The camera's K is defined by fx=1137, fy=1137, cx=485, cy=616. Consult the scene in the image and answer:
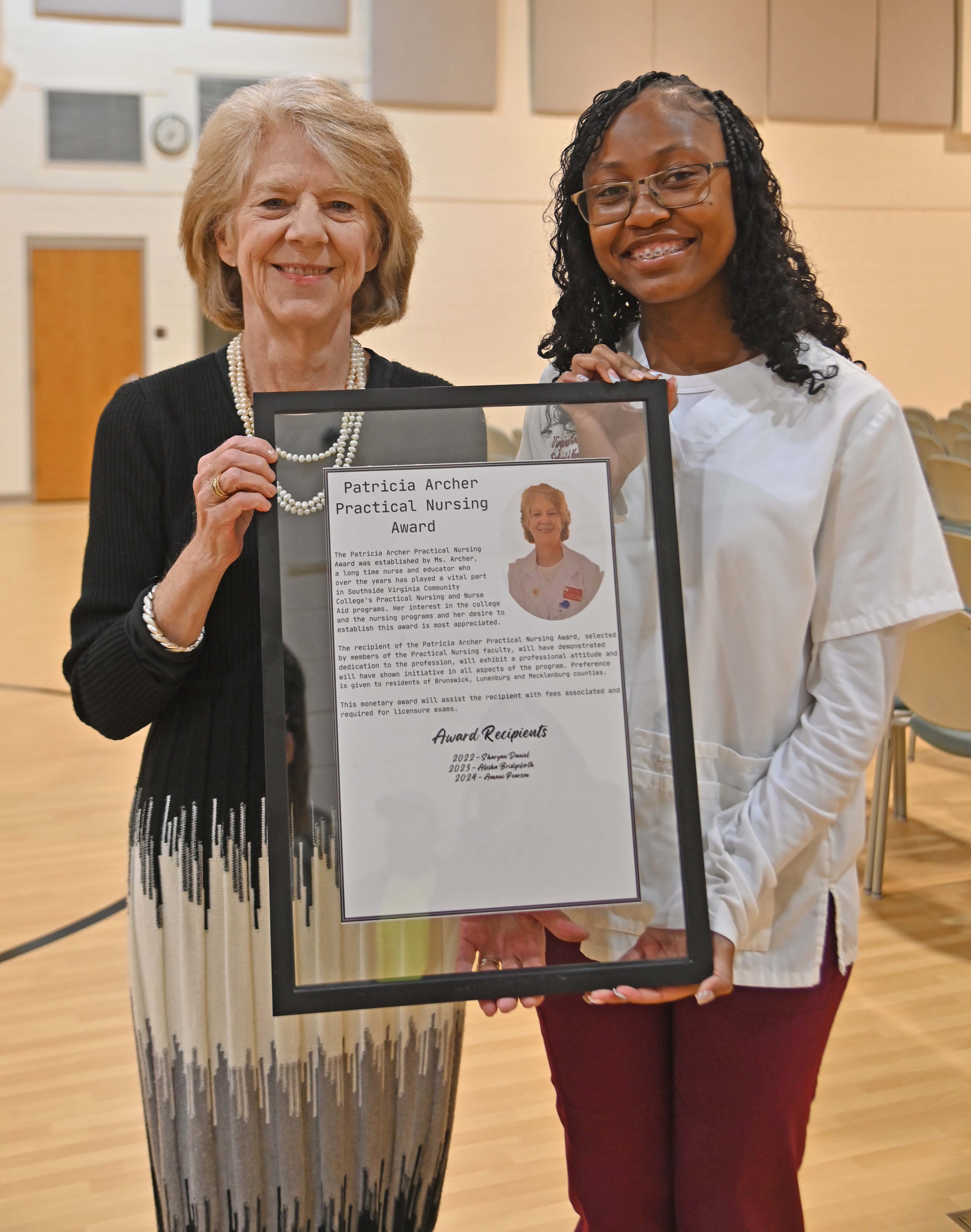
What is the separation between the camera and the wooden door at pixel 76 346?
11469 mm

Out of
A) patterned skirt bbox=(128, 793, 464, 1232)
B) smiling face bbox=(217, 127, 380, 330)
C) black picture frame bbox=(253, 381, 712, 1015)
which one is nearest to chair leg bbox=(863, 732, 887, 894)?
patterned skirt bbox=(128, 793, 464, 1232)

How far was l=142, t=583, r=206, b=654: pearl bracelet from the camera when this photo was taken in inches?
54.8

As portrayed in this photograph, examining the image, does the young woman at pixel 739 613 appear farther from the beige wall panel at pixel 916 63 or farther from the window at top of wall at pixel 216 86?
the beige wall panel at pixel 916 63

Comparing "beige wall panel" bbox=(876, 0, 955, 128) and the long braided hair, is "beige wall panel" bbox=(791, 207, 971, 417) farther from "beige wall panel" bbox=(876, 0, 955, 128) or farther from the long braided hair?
the long braided hair

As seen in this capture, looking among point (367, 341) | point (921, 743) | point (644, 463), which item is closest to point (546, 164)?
point (367, 341)

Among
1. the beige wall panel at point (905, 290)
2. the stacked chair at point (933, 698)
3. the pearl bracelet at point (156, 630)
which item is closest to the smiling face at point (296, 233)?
the pearl bracelet at point (156, 630)

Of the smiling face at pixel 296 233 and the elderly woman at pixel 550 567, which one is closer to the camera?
the elderly woman at pixel 550 567

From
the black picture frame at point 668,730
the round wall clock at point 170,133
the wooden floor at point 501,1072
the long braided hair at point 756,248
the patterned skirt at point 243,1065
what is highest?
the round wall clock at point 170,133

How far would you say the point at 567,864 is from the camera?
1.23 meters

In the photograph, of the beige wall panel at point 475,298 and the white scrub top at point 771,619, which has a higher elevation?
the beige wall panel at point 475,298

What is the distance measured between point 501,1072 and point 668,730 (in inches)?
71.3

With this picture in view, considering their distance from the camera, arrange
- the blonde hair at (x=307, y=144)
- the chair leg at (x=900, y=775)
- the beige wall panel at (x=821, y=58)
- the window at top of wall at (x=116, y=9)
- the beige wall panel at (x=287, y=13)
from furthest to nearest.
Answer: the beige wall panel at (x=821, y=58), the beige wall panel at (x=287, y=13), the window at top of wall at (x=116, y=9), the chair leg at (x=900, y=775), the blonde hair at (x=307, y=144)

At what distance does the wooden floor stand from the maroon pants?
0.07m

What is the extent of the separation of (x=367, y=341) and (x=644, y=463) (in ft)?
35.1
